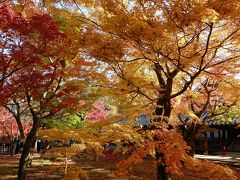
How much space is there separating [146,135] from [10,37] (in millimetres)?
5641

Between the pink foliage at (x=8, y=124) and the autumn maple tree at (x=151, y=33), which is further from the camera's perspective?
the pink foliage at (x=8, y=124)

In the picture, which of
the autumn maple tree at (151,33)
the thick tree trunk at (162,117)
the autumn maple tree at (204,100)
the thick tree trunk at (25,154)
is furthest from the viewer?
the autumn maple tree at (204,100)

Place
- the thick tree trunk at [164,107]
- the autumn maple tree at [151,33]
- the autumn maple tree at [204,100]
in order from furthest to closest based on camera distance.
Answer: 1. the autumn maple tree at [204,100]
2. the thick tree trunk at [164,107]
3. the autumn maple tree at [151,33]

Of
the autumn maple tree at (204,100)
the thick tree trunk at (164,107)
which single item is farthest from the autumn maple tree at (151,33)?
the autumn maple tree at (204,100)

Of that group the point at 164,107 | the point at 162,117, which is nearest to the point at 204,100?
the point at 164,107

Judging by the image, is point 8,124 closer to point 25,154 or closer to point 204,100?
point 25,154

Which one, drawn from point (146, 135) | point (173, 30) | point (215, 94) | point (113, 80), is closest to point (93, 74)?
point (113, 80)

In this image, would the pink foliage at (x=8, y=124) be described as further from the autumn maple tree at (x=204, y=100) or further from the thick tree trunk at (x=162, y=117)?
the thick tree trunk at (x=162, y=117)

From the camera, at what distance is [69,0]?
34.2 ft

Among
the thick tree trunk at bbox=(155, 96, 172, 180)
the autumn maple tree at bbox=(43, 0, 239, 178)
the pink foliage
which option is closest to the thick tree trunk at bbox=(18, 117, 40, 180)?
the autumn maple tree at bbox=(43, 0, 239, 178)

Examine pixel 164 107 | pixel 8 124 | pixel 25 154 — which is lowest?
pixel 25 154

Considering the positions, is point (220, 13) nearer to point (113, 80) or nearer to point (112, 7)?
point (112, 7)

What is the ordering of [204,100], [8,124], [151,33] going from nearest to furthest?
1. [151,33]
2. [204,100]
3. [8,124]

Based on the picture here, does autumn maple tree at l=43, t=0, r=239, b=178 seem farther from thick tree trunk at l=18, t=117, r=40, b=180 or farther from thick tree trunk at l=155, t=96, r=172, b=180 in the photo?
thick tree trunk at l=18, t=117, r=40, b=180
